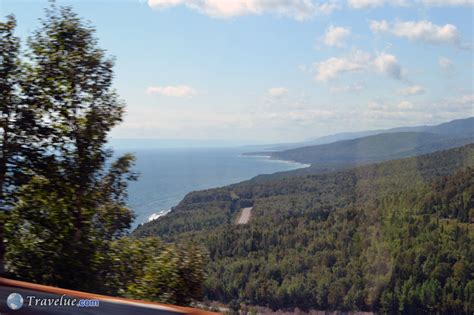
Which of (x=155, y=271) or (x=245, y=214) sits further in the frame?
(x=245, y=214)

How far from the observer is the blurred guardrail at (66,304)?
2197mm

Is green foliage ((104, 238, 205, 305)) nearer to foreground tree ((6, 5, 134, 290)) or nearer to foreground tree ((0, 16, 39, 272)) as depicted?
foreground tree ((6, 5, 134, 290))

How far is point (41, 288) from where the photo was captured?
8.11 feet

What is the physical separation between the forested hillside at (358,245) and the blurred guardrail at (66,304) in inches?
106

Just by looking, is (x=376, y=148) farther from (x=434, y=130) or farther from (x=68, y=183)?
(x=68, y=183)

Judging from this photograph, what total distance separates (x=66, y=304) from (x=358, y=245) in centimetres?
1146

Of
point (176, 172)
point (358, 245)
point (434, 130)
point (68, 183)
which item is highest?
point (434, 130)

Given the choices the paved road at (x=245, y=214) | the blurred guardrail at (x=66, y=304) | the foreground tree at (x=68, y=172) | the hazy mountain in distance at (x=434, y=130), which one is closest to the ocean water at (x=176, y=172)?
the foreground tree at (x=68, y=172)

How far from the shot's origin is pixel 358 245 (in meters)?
12.9

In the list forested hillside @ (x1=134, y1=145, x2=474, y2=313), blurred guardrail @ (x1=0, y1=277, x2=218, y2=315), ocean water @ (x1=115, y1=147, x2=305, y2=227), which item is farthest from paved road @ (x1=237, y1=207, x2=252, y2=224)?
blurred guardrail @ (x1=0, y1=277, x2=218, y2=315)

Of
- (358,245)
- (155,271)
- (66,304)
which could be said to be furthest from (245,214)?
(66,304)

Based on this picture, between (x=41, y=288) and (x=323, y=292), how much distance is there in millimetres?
10199

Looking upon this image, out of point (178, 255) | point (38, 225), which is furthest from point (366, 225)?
point (38, 225)

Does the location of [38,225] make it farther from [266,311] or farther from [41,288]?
[266,311]
